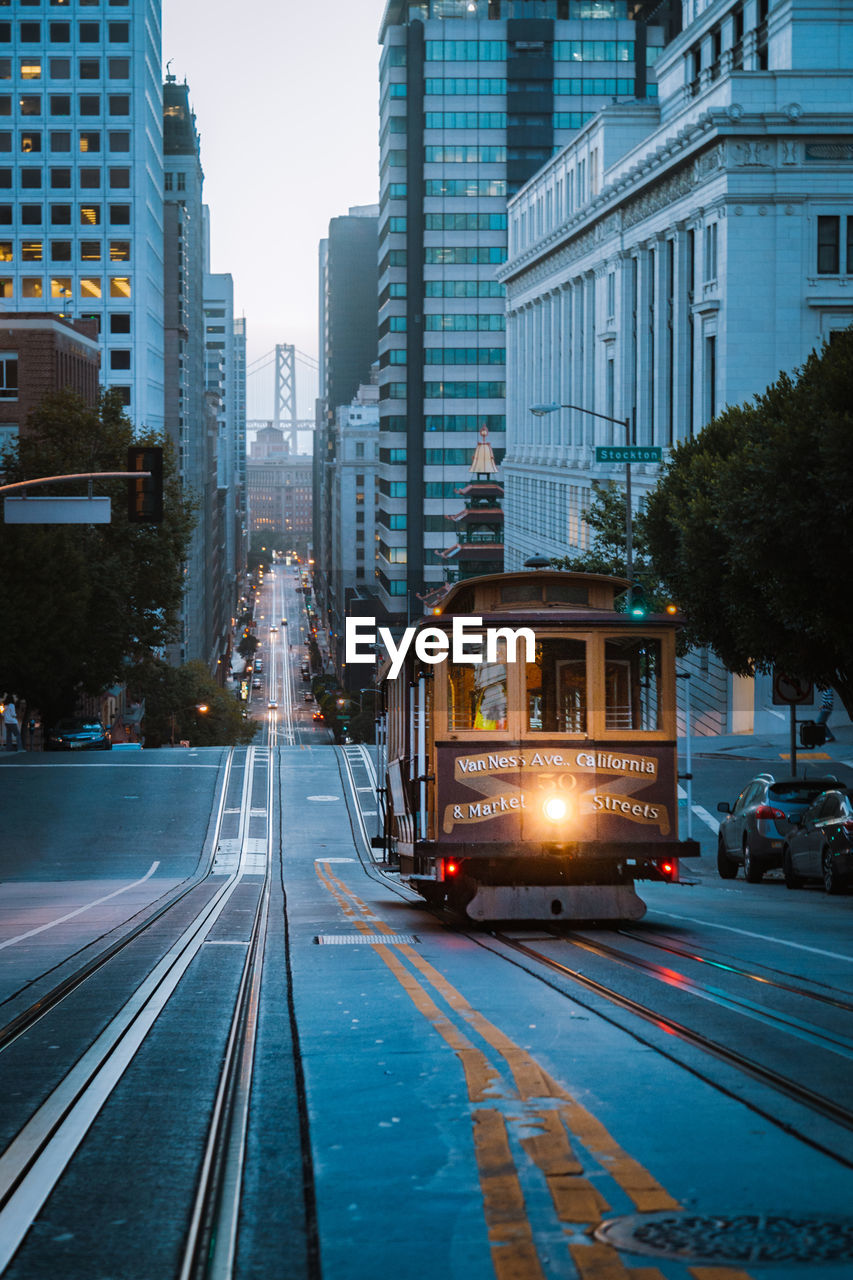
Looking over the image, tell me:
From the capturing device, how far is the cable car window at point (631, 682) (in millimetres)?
16906

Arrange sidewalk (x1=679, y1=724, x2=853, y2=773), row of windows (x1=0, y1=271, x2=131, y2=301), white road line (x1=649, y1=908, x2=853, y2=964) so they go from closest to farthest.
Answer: white road line (x1=649, y1=908, x2=853, y2=964) < sidewalk (x1=679, y1=724, x2=853, y2=773) < row of windows (x1=0, y1=271, x2=131, y2=301)

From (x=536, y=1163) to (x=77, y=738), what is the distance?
6101 cm

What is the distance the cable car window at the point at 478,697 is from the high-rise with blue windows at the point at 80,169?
116m

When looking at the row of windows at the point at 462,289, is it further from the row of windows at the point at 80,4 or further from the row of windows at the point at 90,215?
the row of windows at the point at 80,4

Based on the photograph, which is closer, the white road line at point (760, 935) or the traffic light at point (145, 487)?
the white road line at point (760, 935)

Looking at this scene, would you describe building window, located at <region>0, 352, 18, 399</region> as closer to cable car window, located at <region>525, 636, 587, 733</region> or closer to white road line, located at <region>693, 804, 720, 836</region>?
white road line, located at <region>693, 804, 720, 836</region>

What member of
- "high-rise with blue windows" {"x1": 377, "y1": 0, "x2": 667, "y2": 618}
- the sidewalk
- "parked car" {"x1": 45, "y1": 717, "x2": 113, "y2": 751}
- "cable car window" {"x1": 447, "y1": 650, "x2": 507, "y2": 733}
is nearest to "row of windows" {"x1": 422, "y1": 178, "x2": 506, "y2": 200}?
"high-rise with blue windows" {"x1": 377, "y1": 0, "x2": 667, "y2": 618}

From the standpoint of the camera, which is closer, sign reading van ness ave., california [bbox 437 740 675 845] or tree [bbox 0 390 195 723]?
sign reading van ness ave., california [bbox 437 740 675 845]

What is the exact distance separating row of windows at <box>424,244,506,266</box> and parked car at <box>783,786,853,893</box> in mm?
129941

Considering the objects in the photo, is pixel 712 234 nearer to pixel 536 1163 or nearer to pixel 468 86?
pixel 536 1163

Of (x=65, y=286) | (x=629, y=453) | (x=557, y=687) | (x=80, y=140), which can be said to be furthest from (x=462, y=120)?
(x=557, y=687)

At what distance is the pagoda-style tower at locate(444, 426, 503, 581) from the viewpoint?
12762 centimetres

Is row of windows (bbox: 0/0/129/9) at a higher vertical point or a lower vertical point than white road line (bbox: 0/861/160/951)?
higher

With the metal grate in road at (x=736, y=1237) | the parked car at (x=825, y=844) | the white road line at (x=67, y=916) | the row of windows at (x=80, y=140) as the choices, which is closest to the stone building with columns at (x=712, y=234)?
the parked car at (x=825, y=844)
